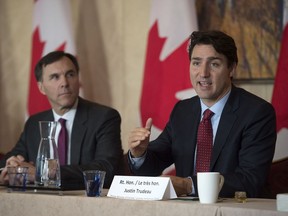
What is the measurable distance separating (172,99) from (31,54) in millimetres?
1253

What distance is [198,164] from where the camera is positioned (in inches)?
122

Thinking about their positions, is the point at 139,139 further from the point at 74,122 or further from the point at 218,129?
the point at 74,122

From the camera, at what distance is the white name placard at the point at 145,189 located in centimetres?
228

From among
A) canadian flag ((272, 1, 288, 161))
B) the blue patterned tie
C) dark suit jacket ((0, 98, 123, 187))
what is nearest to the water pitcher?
the blue patterned tie

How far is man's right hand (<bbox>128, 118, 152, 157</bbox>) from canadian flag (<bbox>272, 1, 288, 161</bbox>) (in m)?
1.14

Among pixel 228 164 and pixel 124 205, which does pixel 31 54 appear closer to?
pixel 228 164

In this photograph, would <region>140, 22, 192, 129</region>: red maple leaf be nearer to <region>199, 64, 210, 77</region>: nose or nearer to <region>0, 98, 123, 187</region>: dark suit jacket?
<region>0, 98, 123, 187</region>: dark suit jacket

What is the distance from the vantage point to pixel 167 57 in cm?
439

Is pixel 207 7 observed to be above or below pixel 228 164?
above

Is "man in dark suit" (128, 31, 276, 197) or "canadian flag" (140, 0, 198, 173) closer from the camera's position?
"man in dark suit" (128, 31, 276, 197)

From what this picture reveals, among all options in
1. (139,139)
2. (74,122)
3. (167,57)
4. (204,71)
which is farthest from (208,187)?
(167,57)

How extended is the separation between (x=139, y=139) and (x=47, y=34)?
2334mm

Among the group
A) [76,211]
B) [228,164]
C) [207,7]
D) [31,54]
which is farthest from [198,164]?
[31,54]

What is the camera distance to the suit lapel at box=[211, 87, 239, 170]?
3.03m
